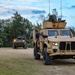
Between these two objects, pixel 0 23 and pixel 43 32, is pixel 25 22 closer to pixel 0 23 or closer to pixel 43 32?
pixel 0 23

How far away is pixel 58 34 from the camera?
1897cm

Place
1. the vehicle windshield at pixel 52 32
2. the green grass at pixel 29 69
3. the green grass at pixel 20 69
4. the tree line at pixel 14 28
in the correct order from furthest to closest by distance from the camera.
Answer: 1. the tree line at pixel 14 28
2. the vehicle windshield at pixel 52 32
3. the green grass at pixel 29 69
4. the green grass at pixel 20 69

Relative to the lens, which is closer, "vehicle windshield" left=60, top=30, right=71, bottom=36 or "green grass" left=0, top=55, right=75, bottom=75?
"green grass" left=0, top=55, right=75, bottom=75

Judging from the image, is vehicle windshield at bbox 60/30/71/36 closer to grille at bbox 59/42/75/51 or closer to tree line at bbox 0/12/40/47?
grille at bbox 59/42/75/51

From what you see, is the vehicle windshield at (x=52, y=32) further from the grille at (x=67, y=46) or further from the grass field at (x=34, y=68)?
the grille at (x=67, y=46)

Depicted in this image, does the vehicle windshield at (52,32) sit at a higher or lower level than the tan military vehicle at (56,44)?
higher

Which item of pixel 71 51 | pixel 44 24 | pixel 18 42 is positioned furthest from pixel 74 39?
pixel 18 42

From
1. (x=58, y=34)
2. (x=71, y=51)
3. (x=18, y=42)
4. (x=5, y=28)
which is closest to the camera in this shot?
(x=71, y=51)

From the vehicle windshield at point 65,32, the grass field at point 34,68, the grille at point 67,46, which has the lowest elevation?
the grass field at point 34,68

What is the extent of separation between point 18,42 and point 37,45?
21.4m

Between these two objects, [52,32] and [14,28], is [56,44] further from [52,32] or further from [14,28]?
[14,28]

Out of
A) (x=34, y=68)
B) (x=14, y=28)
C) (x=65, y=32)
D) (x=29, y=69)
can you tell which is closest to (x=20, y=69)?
(x=29, y=69)

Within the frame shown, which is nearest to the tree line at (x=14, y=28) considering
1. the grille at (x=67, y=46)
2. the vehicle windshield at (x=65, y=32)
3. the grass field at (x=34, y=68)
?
the vehicle windshield at (x=65, y=32)

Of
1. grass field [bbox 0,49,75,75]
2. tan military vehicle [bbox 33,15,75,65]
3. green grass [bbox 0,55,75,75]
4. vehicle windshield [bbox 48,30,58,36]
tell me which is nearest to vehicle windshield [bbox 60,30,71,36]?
tan military vehicle [bbox 33,15,75,65]
